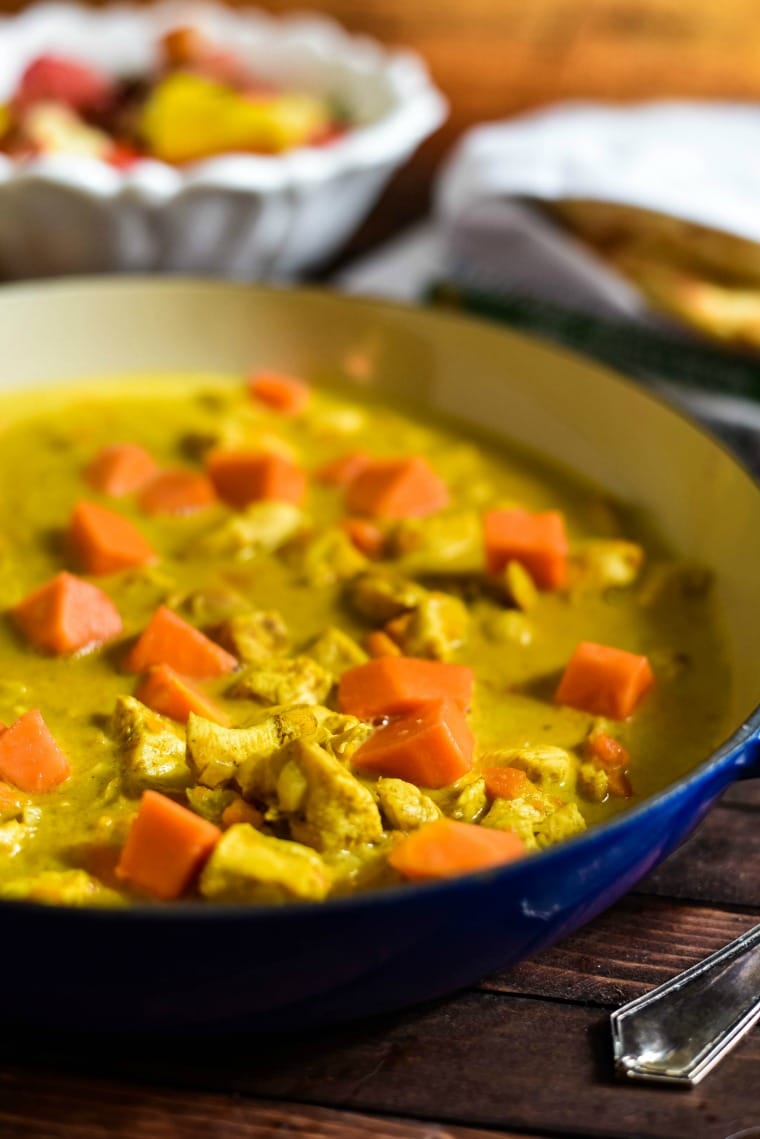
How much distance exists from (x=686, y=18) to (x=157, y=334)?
2.06 metres

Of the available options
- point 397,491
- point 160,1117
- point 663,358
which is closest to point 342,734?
point 160,1117

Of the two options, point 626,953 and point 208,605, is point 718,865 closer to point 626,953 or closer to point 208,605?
point 626,953

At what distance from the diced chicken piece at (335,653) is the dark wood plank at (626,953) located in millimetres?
512

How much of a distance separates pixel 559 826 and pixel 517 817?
0.05 metres

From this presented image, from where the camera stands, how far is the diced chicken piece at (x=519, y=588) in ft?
7.22

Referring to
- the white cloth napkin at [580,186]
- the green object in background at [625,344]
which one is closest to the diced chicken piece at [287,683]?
the green object in background at [625,344]

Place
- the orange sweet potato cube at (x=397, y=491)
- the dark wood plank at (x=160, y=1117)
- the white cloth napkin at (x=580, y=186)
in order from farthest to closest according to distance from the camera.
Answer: the white cloth napkin at (x=580, y=186) → the orange sweet potato cube at (x=397, y=491) → the dark wood plank at (x=160, y=1117)

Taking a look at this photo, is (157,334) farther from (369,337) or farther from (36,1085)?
(36,1085)

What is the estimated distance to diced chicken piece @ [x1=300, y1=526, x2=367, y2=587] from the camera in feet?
7.43

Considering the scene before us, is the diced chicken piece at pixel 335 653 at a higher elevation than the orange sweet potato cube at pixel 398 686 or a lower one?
lower

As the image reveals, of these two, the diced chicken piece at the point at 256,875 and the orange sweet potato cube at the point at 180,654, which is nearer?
the diced chicken piece at the point at 256,875

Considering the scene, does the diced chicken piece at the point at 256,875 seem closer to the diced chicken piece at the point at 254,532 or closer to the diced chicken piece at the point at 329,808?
the diced chicken piece at the point at 329,808

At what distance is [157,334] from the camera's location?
9.69 ft

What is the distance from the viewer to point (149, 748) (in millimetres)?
1780
